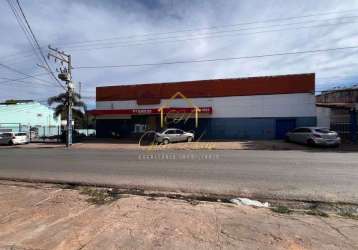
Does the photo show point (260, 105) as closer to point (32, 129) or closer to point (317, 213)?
point (317, 213)

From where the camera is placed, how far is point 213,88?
1276 inches

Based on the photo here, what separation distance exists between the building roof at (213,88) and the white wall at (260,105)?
0.47m

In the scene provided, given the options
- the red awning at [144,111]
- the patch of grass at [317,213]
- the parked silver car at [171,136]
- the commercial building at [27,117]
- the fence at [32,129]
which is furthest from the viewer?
the commercial building at [27,117]

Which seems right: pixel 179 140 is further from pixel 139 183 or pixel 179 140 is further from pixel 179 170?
pixel 139 183

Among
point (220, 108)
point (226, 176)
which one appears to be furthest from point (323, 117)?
point (226, 176)

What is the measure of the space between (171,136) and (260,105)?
9501mm

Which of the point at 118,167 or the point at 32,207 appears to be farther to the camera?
the point at 118,167

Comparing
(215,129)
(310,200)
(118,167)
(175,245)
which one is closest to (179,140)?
(215,129)

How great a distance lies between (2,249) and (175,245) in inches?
98.1

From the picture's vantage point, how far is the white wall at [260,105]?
98.1ft

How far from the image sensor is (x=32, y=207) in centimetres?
702

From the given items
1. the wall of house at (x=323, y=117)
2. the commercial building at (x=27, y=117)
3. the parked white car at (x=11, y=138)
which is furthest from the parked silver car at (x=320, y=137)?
the commercial building at (x=27, y=117)

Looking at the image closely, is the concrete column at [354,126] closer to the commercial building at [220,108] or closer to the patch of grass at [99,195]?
the commercial building at [220,108]

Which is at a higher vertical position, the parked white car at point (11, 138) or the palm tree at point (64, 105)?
the palm tree at point (64, 105)
